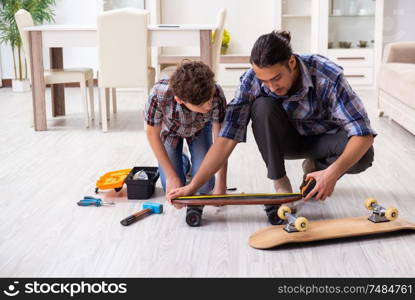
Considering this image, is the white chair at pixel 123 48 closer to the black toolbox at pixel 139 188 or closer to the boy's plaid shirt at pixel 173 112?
the black toolbox at pixel 139 188

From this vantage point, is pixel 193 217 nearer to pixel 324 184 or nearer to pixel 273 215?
pixel 273 215

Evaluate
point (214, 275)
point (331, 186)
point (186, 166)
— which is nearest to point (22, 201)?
point (186, 166)

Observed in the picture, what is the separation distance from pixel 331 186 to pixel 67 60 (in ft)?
17.8

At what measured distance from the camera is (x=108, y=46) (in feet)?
14.6

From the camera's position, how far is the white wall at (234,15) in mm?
6895

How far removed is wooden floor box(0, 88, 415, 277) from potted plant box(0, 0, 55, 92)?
2.87 metres

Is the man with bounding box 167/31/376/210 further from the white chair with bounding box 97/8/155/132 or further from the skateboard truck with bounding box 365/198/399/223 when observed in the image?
the white chair with bounding box 97/8/155/132

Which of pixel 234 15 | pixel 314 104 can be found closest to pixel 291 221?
pixel 314 104

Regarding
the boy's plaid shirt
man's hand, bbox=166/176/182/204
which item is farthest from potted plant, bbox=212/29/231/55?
man's hand, bbox=166/176/182/204

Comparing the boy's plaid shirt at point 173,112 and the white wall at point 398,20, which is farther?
the white wall at point 398,20

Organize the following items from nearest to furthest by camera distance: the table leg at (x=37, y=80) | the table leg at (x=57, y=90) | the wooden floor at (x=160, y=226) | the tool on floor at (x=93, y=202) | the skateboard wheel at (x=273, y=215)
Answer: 1. the wooden floor at (x=160, y=226)
2. the skateboard wheel at (x=273, y=215)
3. the tool on floor at (x=93, y=202)
4. the table leg at (x=37, y=80)
5. the table leg at (x=57, y=90)

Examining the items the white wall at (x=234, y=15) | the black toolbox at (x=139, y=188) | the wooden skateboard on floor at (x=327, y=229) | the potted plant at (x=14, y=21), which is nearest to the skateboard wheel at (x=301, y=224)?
the wooden skateboard on floor at (x=327, y=229)

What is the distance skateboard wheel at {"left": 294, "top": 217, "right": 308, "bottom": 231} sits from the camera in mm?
2209

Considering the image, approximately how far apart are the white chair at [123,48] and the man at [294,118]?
2.08m
